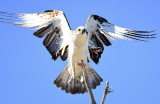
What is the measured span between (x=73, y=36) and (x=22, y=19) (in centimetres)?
184

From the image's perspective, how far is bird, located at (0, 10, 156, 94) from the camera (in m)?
8.82

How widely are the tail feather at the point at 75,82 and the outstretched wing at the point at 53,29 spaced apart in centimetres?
55

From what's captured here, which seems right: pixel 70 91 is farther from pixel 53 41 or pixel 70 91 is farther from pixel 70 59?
pixel 53 41

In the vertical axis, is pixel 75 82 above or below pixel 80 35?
below

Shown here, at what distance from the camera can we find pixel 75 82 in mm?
9039

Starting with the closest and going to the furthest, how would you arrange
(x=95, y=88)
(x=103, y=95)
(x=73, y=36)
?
(x=103, y=95)
(x=73, y=36)
(x=95, y=88)

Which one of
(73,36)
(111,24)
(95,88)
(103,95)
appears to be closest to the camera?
(103,95)

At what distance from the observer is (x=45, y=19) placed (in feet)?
31.1

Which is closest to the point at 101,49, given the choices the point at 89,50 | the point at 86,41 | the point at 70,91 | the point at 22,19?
the point at 89,50

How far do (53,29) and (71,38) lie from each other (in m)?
1.00

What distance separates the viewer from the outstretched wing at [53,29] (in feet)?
30.2

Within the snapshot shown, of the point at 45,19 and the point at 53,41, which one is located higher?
the point at 45,19

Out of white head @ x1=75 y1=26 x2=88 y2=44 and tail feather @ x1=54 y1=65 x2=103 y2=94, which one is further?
tail feather @ x1=54 y1=65 x2=103 y2=94

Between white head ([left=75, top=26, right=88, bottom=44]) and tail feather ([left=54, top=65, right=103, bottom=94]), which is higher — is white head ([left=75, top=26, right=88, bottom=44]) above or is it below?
above
